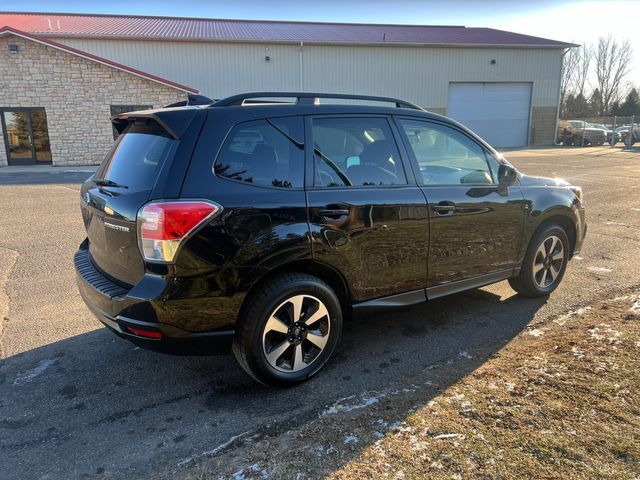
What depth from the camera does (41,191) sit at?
40.8ft

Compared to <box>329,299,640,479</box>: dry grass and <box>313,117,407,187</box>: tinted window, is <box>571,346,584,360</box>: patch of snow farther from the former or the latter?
<box>313,117,407,187</box>: tinted window

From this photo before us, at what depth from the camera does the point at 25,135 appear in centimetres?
2062

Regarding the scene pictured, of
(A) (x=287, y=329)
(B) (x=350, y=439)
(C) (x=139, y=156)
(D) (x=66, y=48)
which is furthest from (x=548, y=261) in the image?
(D) (x=66, y=48)

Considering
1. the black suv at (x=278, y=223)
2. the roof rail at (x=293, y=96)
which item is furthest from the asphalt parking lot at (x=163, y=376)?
the roof rail at (x=293, y=96)

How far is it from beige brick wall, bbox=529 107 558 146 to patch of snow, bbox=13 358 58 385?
117 feet

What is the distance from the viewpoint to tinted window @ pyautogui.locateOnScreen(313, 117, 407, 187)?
128 inches

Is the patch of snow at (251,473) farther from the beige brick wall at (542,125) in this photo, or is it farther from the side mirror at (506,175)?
the beige brick wall at (542,125)

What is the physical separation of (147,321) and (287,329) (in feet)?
2.82

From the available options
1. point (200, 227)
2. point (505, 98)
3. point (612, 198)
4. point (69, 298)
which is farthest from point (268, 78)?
point (200, 227)

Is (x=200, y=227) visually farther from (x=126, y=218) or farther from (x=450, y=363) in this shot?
(x=450, y=363)

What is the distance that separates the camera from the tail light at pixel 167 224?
262 cm

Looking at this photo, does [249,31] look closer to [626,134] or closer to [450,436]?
[626,134]

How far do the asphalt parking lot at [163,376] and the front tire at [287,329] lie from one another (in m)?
0.15

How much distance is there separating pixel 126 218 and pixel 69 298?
2529 mm
